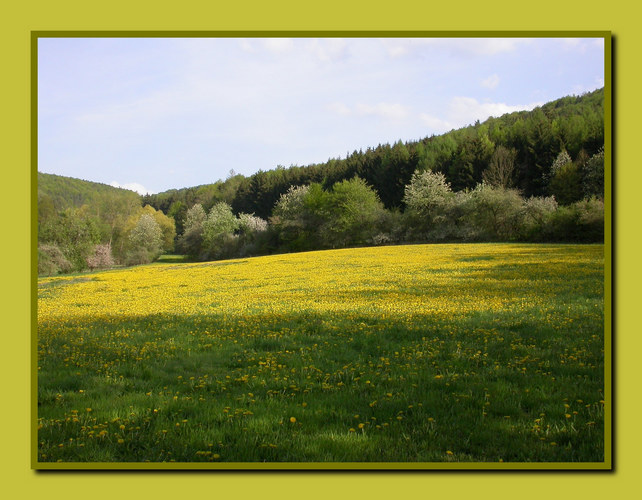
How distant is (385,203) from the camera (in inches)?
2484

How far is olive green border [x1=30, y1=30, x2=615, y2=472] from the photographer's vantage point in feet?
14.7

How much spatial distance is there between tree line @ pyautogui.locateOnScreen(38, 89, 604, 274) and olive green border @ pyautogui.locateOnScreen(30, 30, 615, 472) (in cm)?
43

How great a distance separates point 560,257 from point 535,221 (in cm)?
637

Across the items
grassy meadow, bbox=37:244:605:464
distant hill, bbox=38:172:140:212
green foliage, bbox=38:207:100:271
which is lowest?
grassy meadow, bbox=37:244:605:464

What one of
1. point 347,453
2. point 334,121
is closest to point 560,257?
point 334,121

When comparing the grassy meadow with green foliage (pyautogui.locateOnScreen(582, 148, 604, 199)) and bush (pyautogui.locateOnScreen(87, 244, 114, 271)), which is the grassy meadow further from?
green foliage (pyautogui.locateOnScreen(582, 148, 604, 199))

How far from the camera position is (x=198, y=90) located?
275 inches

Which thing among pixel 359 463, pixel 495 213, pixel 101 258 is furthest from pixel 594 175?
pixel 495 213

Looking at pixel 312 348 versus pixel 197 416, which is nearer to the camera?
pixel 197 416

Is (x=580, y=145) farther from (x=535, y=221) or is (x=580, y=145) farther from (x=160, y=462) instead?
(x=535, y=221)

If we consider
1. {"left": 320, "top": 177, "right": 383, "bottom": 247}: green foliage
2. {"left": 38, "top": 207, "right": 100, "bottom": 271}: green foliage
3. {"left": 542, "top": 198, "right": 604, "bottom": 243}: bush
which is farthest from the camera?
{"left": 320, "top": 177, "right": 383, "bottom": 247}: green foliage

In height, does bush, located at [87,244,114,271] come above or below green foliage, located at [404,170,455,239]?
below

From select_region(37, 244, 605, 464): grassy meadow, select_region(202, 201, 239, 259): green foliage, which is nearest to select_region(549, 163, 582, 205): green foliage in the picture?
select_region(37, 244, 605, 464): grassy meadow

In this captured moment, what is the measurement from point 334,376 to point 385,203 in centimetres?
5784
